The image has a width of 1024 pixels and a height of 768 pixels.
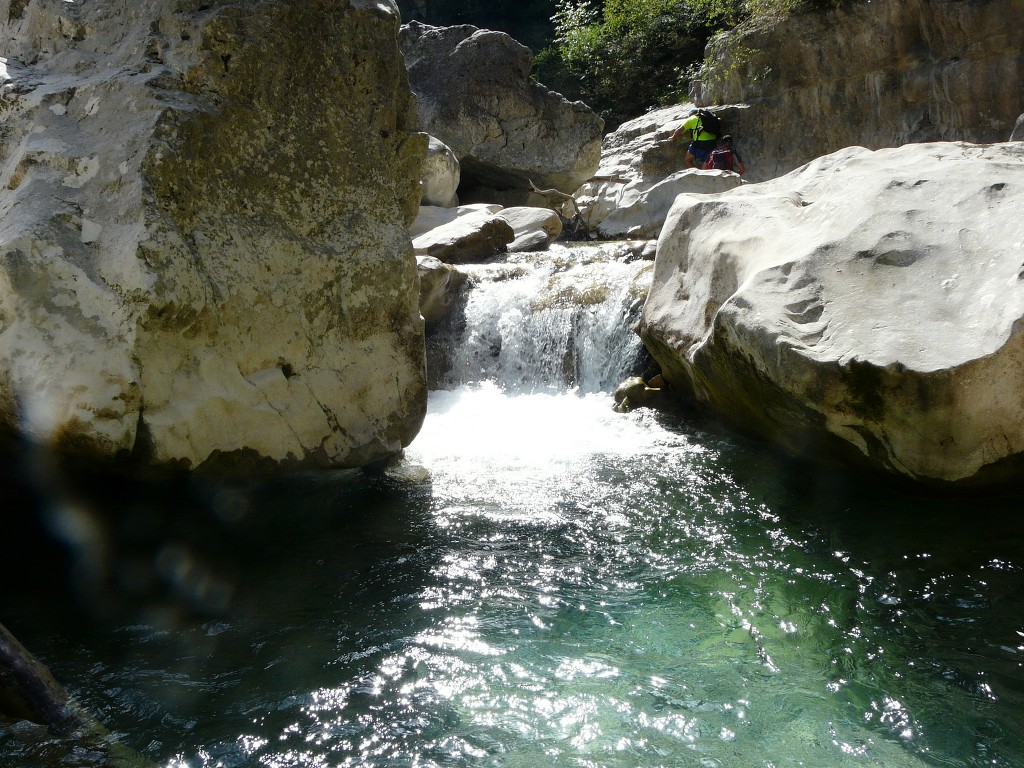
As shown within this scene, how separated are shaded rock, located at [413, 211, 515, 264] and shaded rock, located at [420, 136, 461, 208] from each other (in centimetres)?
149

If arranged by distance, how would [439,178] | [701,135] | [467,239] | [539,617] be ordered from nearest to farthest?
[539,617] → [467,239] → [439,178] → [701,135]

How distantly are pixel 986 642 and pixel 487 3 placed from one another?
26.5m

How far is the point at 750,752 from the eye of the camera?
2.75m

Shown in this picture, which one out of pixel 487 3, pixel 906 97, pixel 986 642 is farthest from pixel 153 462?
pixel 487 3

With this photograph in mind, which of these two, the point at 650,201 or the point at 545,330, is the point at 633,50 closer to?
the point at 650,201

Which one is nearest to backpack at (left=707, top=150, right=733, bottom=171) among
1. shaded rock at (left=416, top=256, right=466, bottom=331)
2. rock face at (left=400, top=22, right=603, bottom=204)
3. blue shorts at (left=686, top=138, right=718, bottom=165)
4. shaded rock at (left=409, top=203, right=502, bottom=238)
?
blue shorts at (left=686, top=138, right=718, bottom=165)

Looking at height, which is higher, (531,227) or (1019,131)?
(1019,131)

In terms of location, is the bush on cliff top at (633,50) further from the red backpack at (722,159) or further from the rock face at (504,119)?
the red backpack at (722,159)

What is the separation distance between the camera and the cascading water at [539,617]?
2834mm

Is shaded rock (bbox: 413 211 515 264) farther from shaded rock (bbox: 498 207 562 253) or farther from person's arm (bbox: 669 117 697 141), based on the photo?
person's arm (bbox: 669 117 697 141)

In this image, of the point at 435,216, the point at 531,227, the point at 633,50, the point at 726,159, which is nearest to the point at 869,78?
the point at 726,159

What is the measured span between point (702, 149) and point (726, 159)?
0.51m

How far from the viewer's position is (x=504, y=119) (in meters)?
15.6

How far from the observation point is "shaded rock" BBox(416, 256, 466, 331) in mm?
9070
